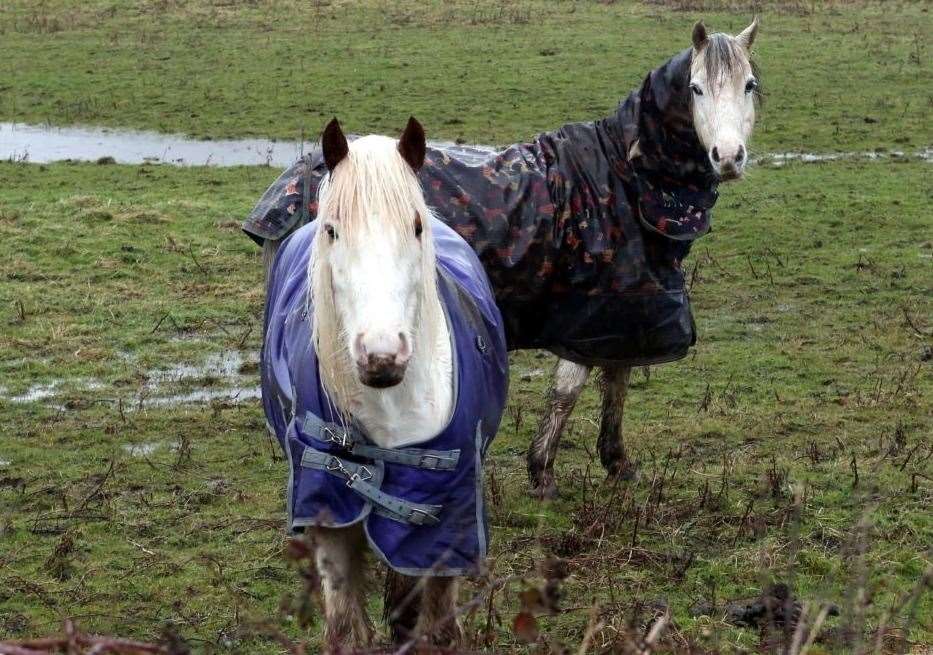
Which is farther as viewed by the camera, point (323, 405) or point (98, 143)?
point (98, 143)

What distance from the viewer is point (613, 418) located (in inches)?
253

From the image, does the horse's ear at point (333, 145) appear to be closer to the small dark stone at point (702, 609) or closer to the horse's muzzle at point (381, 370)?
the horse's muzzle at point (381, 370)

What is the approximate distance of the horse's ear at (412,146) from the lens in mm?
3715

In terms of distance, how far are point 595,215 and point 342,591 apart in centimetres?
250

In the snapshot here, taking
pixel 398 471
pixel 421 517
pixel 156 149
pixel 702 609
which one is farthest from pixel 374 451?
pixel 156 149

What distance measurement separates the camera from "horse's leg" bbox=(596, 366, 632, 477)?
21.1 ft

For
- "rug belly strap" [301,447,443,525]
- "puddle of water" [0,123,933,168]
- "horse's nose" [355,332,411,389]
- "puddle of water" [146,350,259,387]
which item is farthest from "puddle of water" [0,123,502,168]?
"horse's nose" [355,332,411,389]

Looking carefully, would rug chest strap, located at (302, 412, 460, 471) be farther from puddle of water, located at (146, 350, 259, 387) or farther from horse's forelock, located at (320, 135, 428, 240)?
puddle of water, located at (146, 350, 259, 387)

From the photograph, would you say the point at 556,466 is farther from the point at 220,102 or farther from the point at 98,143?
the point at 220,102

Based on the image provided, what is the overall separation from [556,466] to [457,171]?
159cm

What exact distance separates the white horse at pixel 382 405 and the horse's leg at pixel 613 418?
2.34 m

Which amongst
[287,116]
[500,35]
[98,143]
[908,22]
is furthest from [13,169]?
[908,22]

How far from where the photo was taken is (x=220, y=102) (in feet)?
53.2

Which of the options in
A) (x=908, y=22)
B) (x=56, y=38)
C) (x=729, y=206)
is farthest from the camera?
(x=908, y=22)
